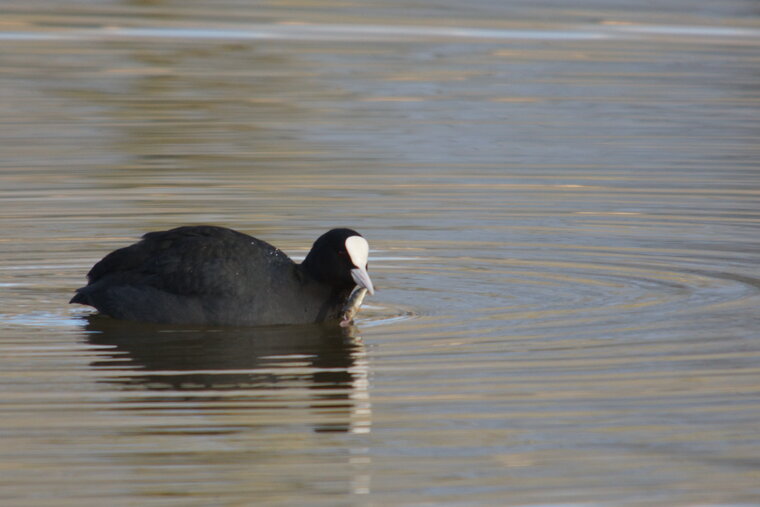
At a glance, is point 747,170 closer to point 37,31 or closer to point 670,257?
point 670,257

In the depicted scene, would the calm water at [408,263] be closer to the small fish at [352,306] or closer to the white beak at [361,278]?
the small fish at [352,306]

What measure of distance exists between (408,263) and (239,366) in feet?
9.17

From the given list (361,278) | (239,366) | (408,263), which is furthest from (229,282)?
(408,263)

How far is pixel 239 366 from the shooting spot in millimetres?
8406

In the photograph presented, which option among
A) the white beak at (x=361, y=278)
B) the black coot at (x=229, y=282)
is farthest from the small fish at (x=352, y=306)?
the white beak at (x=361, y=278)

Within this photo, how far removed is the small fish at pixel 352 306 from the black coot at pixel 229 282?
5 cm

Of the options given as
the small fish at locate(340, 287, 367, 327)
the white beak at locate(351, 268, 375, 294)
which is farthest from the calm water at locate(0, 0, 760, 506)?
the white beak at locate(351, 268, 375, 294)

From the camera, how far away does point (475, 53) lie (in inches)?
903

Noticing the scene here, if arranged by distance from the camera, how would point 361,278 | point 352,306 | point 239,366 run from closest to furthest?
point 239,366
point 361,278
point 352,306

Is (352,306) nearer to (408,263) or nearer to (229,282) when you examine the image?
(229,282)

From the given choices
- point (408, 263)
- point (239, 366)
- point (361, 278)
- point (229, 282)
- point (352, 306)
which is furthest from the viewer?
point (408, 263)

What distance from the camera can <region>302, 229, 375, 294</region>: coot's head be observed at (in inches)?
361

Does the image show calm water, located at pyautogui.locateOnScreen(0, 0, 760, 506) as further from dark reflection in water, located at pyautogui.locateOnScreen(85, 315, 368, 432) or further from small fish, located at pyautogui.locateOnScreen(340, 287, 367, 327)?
small fish, located at pyautogui.locateOnScreen(340, 287, 367, 327)

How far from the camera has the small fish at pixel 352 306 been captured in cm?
938
